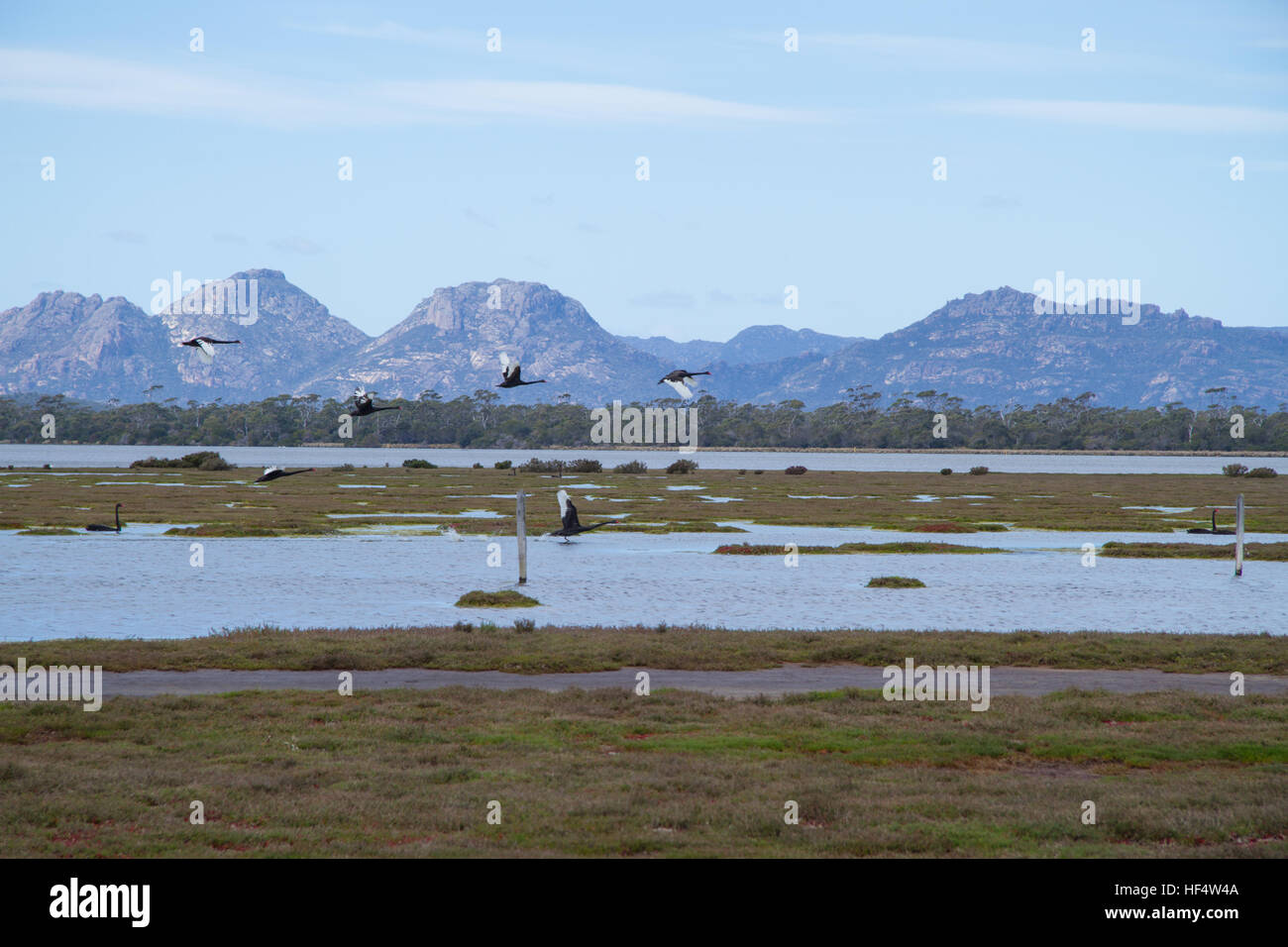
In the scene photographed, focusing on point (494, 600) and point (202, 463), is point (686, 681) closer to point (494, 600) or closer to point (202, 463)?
point (494, 600)

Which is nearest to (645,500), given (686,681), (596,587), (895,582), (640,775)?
(895,582)

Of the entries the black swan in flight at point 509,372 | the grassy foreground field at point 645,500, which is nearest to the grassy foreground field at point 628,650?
the black swan in flight at point 509,372

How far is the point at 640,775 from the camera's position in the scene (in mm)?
12711

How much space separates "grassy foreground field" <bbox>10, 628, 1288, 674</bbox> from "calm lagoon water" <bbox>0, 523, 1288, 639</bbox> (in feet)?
10.6

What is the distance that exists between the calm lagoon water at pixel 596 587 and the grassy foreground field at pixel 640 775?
9962 mm

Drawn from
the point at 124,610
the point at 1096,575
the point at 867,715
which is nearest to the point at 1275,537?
the point at 1096,575

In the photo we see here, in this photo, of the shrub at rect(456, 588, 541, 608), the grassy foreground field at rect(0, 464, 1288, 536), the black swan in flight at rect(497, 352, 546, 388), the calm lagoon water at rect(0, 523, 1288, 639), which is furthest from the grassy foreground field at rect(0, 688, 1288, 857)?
the grassy foreground field at rect(0, 464, 1288, 536)

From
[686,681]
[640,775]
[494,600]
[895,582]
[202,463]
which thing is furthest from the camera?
[202,463]

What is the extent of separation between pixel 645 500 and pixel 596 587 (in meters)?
40.6

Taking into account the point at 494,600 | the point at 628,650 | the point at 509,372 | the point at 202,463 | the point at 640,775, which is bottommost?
the point at 494,600

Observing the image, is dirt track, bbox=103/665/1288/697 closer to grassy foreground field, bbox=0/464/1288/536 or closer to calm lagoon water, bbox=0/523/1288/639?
calm lagoon water, bbox=0/523/1288/639

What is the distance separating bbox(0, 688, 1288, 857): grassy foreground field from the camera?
10266 mm

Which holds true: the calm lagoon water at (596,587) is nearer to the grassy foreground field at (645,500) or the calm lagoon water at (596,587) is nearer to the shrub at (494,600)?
the shrub at (494,600)
